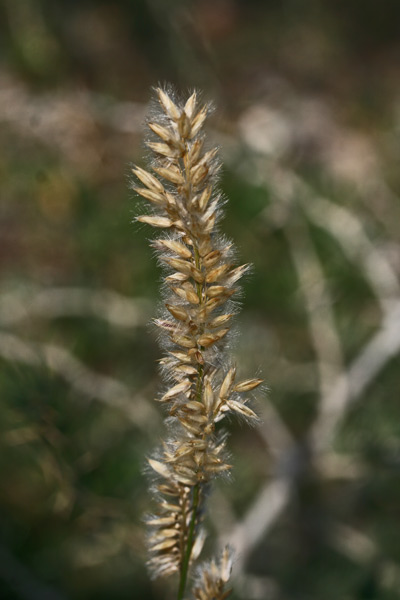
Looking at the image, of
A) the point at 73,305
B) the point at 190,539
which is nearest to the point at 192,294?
the point at 190,539

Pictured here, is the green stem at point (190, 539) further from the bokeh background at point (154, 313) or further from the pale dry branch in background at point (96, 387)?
the pale dry branch in background at point (96, 387)

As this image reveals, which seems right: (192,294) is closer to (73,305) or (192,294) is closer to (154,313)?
(154,313)

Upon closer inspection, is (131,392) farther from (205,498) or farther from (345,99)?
(345,99)

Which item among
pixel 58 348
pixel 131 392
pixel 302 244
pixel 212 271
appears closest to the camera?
pixel 212 271

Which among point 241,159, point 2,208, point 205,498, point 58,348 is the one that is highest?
point 2,208

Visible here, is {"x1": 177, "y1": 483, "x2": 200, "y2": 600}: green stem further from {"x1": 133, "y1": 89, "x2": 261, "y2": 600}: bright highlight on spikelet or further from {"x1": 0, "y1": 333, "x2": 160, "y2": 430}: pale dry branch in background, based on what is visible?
{"x1": 0, "y1": 333, "x2": 160, "y2": 430}: pale dry branch in background

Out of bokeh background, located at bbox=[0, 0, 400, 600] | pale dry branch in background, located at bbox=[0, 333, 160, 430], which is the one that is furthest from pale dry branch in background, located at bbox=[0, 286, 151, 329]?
pale dry branch in background, located at bbox=[0, 333, 160, 430]

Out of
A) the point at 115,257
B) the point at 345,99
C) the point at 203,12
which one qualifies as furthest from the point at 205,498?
the point at 203,12
